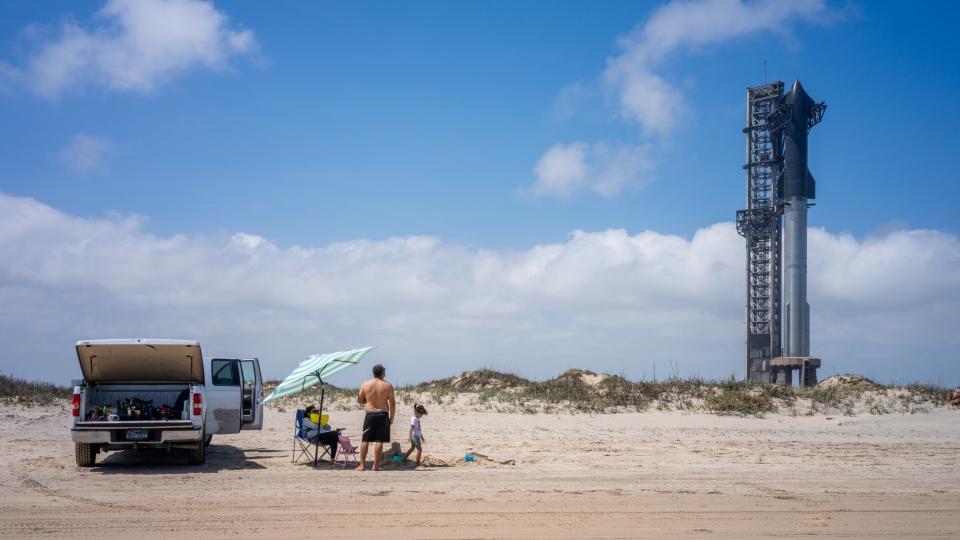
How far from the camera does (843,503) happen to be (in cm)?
1131

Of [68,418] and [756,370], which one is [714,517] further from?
[756,370]

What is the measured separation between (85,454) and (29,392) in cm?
1549

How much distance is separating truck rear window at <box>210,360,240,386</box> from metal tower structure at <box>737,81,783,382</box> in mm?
41819

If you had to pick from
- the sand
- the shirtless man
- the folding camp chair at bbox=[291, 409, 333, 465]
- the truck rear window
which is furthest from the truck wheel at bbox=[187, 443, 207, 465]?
the shirtless man

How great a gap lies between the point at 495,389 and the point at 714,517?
65.8 ft

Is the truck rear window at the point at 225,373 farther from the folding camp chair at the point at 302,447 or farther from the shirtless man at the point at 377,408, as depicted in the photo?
the shirtless man at the point at 377,408

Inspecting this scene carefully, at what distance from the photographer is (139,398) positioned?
50.7 feet

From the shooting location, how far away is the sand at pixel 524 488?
9.42 meters

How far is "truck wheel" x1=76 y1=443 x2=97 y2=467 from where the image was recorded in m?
14.5

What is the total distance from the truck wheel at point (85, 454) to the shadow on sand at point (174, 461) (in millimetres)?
174

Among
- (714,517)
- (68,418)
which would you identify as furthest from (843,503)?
(68,418)

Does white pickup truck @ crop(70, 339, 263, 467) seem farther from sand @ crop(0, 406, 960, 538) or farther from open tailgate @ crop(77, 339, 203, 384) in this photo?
sand @ crop(0, 406, 960, 538)

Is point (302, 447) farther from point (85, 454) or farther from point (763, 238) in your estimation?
point (763, 238)

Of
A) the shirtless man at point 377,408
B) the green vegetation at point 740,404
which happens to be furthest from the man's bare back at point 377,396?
the green vegetation at point 740,404
